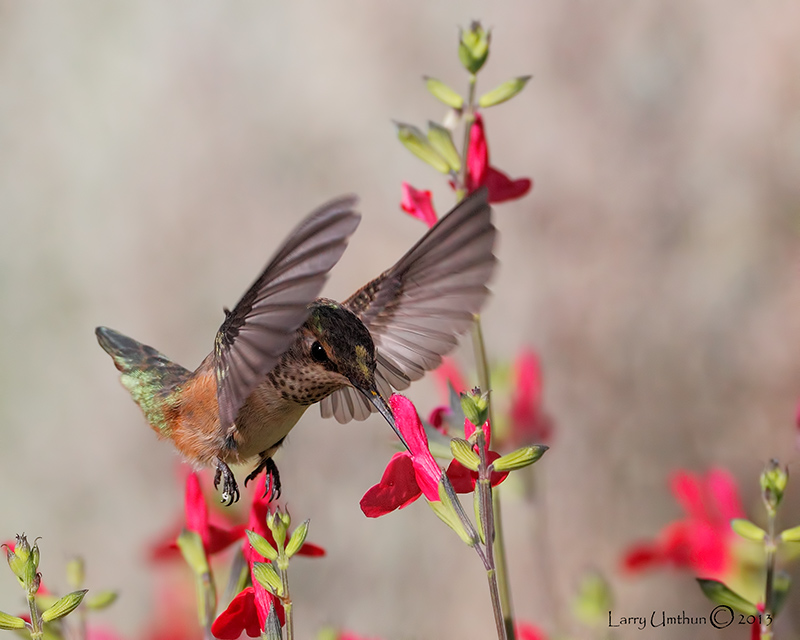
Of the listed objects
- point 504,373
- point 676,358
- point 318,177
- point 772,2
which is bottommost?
point 504,373

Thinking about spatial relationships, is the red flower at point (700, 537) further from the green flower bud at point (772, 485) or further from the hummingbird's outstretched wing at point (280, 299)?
the hummingbird's outstretched wing at point (280, 299)

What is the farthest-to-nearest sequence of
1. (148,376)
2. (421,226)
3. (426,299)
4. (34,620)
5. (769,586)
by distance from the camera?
(421,226) → (148,376) → (426,299) → (769,586) → (34,620)

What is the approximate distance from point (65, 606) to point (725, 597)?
27.4 inches

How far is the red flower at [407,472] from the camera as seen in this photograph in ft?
3.12

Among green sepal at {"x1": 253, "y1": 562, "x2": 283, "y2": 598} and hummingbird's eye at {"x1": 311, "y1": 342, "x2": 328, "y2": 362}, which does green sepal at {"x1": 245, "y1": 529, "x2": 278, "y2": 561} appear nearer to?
green sepal at {"x1": 253, "y1": 562, "x2": 283, "y2": 598}

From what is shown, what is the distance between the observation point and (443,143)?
120 cm

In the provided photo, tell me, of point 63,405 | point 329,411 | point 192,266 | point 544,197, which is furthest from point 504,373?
point 63,405

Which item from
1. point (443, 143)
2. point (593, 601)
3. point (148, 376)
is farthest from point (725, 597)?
point (148, 376)

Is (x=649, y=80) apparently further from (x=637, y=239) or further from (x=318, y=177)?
(x=318, y=177)

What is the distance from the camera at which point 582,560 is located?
3119 mm

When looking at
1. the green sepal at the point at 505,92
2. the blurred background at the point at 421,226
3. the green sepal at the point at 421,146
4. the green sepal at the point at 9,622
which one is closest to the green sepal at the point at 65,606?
the green sepal at the point at 9,622

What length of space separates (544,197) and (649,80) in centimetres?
56

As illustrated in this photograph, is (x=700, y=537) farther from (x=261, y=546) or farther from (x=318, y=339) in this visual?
(x=261, y=546)

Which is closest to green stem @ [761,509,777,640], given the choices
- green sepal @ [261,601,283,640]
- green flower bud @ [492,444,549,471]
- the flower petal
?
green flower bud @ [492,444,549,471]
